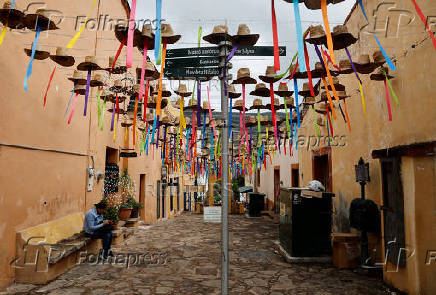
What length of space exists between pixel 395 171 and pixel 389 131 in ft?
3.17

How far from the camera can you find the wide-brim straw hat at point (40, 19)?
356cm

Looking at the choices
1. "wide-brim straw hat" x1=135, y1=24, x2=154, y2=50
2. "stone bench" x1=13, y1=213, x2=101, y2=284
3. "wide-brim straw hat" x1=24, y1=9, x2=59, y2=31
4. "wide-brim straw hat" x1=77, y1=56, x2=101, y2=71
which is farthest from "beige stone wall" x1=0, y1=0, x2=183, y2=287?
"wide-brim straw hat" x1=135, y1=24, x2=154, y2=50

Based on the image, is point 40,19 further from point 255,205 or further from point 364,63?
point 255,205

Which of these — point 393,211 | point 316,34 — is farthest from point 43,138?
point 393,211

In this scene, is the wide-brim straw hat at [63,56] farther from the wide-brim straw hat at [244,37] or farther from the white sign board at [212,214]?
the white sign board at [212,214]

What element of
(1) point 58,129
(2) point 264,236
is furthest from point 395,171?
(1) point 58,129

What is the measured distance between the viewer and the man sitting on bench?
22.5 feet

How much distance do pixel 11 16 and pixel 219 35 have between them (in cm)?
246

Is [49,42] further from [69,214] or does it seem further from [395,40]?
[395,40]

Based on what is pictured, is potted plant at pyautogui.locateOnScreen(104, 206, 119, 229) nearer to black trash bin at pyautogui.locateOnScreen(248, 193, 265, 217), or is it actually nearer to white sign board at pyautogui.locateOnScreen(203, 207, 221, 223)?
white sign board at pyautogui.locateOnScreen(203, 207, 221, 223)

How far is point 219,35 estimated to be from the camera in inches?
140

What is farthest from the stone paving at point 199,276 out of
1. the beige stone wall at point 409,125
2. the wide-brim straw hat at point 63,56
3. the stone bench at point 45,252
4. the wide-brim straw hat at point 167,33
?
the wide-brim straw hat at point 167,33

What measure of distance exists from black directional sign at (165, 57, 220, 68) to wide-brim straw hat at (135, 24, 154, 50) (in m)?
0.31

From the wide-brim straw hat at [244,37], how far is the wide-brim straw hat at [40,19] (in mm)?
2255
